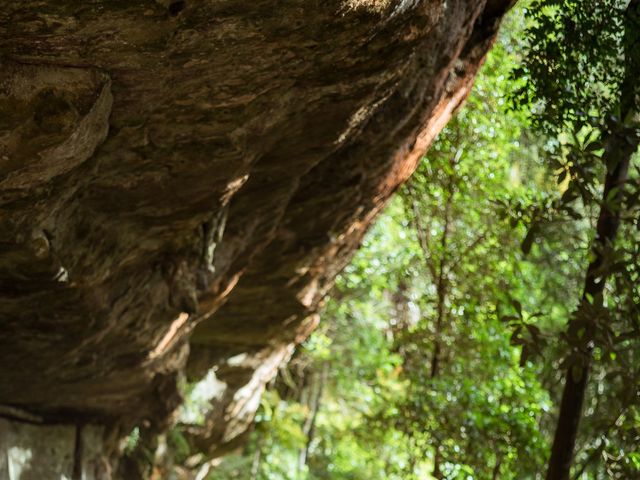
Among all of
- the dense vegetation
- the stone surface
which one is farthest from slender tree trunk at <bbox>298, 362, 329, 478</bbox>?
the stone surface

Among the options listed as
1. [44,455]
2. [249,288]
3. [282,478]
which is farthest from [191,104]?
[282,478]

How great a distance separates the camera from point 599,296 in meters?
6.71

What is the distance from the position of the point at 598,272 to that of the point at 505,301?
5.58 metres

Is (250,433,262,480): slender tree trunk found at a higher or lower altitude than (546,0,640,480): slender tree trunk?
higher

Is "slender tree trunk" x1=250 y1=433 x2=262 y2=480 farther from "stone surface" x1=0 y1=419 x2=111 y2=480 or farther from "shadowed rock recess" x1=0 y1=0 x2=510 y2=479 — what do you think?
"stone surface" x1=0 y1=419 x2=111 y2=480

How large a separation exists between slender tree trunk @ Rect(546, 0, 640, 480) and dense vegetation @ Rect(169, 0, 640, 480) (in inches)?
0.7

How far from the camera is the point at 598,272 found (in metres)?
6.85

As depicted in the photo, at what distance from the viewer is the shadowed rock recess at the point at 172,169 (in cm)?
549

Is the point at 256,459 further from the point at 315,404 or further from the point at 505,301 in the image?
the point at 505,301

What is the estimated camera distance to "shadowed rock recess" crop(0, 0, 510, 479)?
5.49 metres

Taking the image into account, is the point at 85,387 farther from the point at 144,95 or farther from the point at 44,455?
the point at 144,95

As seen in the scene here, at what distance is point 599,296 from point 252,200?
410cm

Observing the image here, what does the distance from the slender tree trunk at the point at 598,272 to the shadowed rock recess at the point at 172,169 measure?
1.74 metres

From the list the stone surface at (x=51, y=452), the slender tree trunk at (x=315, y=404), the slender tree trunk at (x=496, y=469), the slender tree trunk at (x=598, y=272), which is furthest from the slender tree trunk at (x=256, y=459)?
the slender tree trunk at (x=598, y=272)
